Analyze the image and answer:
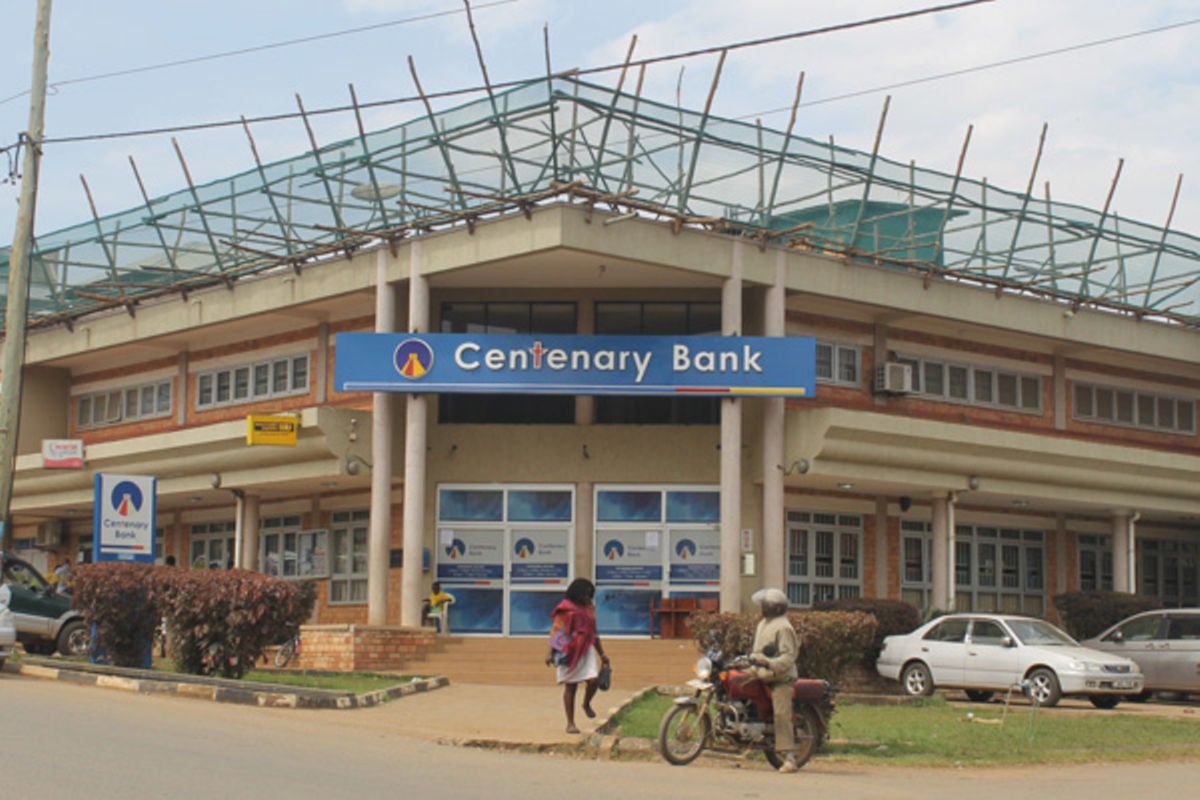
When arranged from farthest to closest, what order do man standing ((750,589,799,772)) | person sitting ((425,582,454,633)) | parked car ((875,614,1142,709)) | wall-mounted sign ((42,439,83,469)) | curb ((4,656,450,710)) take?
wall-mounted sign ((42,439,83,469)), person sitting ((425,582,454,633)), parked car ((875,614,1142,709)), curb ((4,656,450,710)), man standing ((750,589,799,772))

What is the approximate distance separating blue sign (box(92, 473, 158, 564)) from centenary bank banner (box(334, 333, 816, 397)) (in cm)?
574

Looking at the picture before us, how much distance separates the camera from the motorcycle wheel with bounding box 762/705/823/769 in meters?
13.7

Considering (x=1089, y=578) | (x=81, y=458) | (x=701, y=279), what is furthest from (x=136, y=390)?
(x=1089, y=578)

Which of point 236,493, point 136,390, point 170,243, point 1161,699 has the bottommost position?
point 1161,699

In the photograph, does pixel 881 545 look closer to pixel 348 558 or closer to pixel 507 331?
pixel 507 331

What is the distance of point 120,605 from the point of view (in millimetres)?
20578

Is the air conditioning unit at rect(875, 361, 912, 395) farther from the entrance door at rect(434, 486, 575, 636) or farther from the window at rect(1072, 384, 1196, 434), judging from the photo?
the entrance door at rect(434, 486, 575, 636)

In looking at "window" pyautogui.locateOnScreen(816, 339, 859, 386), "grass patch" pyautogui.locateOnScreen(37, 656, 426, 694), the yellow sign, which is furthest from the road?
"window" pyautogui.locateOnScreen(816, 339, 859, 386)

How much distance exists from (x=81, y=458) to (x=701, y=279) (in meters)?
14.4

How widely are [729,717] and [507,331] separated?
51.9ft

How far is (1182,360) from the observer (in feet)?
111

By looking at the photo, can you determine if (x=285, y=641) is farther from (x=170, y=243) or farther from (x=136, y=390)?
(x=136, y=390)

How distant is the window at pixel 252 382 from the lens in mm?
31484

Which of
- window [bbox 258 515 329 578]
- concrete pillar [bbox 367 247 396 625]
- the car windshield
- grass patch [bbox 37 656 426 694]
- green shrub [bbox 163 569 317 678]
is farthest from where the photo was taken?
window [bbox 258 515 329 578]
